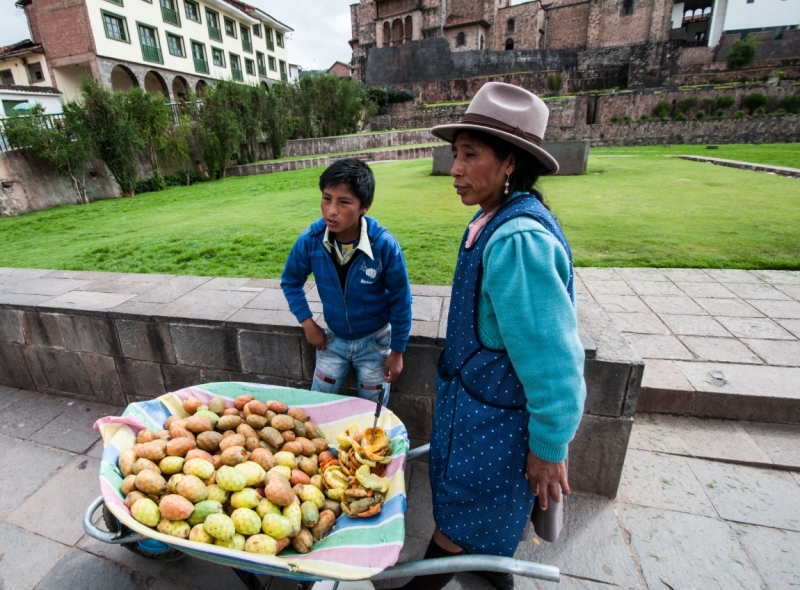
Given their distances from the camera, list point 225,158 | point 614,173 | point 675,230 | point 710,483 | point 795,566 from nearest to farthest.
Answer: point 795,566
point 710,483
point 675,230
point 614,173
point 225,158

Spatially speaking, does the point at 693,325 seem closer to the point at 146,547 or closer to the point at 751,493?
the point at 751,493

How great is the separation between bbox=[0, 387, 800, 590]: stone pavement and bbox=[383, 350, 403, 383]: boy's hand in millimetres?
704

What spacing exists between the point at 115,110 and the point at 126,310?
12.8 meters

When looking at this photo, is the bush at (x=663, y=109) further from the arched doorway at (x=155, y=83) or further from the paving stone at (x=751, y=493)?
the paving stone at (x=751, y=493)

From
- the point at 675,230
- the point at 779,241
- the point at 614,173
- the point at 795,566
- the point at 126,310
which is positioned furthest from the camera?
the point at 614,173

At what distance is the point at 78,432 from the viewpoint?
3094 millimetres

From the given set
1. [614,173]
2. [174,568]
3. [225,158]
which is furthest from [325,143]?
[174,568]

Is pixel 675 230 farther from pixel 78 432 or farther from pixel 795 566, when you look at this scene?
pixel 78 432

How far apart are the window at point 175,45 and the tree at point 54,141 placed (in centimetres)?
1711

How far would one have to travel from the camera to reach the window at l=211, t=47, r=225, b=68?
1179 inches

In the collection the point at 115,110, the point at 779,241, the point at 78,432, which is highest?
the point at 115,110

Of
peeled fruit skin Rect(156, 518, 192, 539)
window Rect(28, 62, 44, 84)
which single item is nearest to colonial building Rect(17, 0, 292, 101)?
window Rect(28, 62, 44, 84)

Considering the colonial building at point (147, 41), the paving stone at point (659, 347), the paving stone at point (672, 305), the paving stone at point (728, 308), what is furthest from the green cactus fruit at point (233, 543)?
the colonial building at point (147, 41)

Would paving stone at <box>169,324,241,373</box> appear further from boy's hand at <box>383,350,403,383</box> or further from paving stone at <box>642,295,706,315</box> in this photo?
paving stone at <box>642,295,706,315</box>
